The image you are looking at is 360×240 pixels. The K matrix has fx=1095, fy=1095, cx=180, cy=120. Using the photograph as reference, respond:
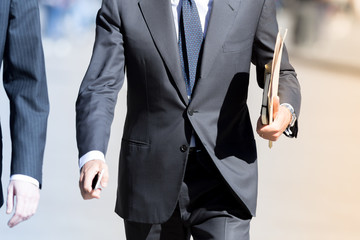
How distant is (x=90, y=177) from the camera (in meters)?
3.65

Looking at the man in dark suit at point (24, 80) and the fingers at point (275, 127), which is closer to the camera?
the man in dark suit at point (24, 80)

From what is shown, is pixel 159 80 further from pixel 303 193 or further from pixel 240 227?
pixel 303 193

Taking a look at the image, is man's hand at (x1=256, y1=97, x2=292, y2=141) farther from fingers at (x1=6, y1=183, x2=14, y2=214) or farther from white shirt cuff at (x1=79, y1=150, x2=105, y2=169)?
fingers at (x1=6, y1=183, x2=14, y2=214)

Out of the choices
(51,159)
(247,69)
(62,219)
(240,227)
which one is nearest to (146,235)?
(240,227)

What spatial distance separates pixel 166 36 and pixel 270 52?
0.41 meters

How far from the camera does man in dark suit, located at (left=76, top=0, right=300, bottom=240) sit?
401 centimetres

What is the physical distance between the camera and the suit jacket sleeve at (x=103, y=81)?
12.8 ft

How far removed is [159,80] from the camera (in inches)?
158

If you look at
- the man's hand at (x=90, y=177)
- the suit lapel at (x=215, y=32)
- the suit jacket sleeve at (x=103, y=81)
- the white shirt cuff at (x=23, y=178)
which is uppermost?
the suit lapel at (x=215, y=32)

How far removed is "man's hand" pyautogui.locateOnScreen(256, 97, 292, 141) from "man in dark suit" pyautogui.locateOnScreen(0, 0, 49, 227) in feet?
2.53

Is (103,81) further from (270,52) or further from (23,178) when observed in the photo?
(270,52)

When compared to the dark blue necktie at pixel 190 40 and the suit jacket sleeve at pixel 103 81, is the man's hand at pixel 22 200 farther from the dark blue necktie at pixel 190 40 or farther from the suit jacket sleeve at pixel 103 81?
the dark blue necktie at pixel 190 40

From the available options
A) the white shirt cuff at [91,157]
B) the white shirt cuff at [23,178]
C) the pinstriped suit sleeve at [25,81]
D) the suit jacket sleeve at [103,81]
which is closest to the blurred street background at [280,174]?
the suit jacket sleeve at [103,81]

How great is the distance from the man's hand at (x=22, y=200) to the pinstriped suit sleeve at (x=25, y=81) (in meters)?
0.05
